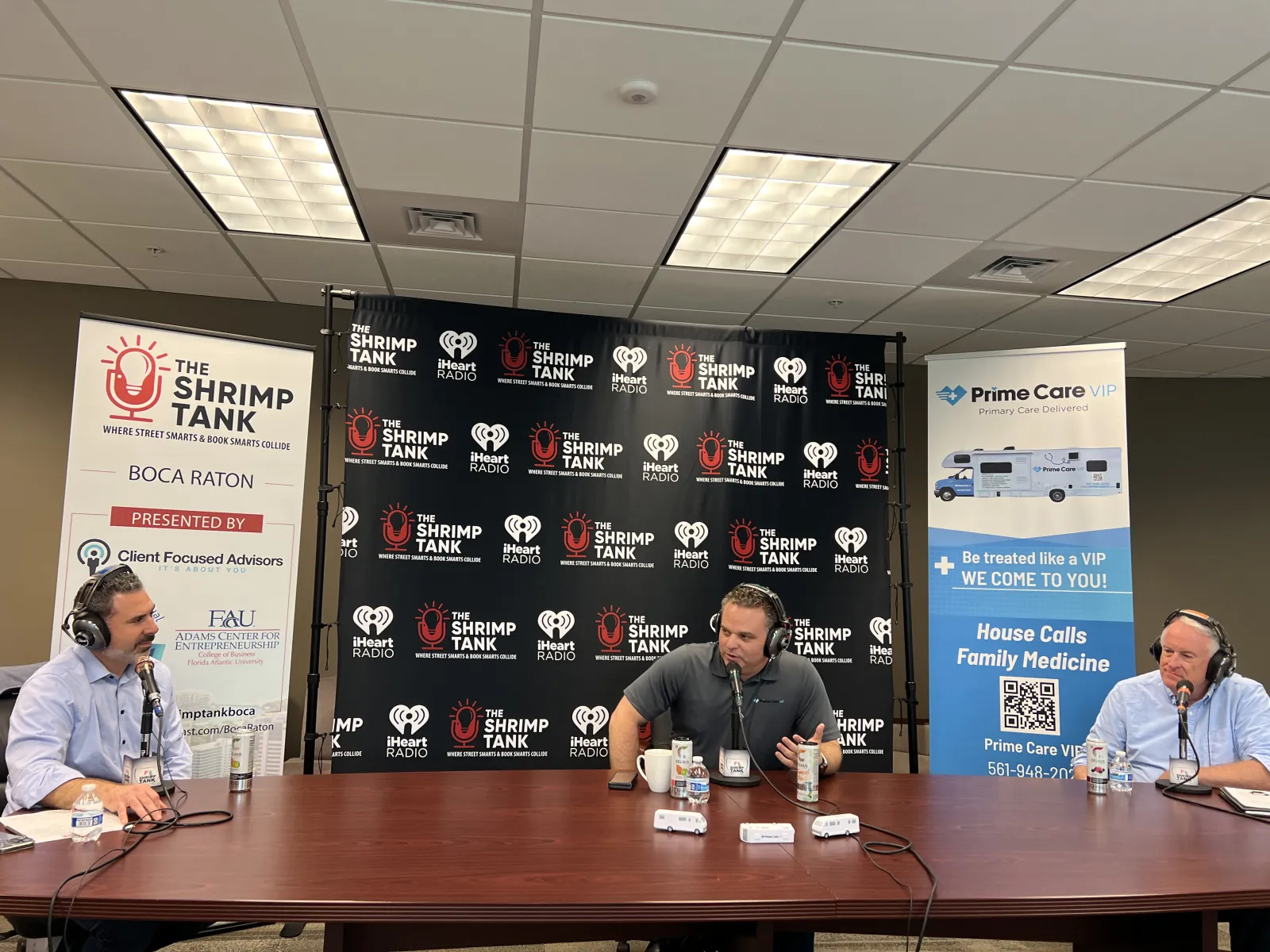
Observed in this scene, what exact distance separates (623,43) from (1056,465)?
2.92m

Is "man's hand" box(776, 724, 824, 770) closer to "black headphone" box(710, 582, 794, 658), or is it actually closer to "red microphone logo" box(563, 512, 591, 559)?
"black headphone" box(710, 582, 794, 658)

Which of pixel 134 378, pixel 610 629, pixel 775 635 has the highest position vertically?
pixel 134 378

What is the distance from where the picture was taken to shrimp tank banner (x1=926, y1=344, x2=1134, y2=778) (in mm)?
4016

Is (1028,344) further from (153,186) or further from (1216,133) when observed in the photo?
(153,186)

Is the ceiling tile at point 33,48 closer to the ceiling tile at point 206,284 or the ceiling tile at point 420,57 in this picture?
the ceiling tile at point 420,57

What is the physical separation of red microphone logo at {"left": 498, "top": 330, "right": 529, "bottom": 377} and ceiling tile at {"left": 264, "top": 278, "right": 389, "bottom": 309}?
4.13ft

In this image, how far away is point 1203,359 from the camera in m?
6.00

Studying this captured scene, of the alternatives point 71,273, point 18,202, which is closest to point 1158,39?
point 18,202

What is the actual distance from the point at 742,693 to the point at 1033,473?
2.33 meters

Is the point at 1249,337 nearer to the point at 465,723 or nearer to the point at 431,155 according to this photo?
the point at 431,155

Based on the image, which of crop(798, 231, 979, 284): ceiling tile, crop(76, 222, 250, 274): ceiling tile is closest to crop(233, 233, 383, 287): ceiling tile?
crop(76, 222, 250, 274): ceiling tile

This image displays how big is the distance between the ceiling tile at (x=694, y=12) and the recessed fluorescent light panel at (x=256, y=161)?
1.25 metres

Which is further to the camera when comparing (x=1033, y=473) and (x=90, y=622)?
(x=1033, y=473)

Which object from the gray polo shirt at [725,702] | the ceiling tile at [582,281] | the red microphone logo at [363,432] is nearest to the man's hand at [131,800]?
the gray polo shirt at [725,702]
